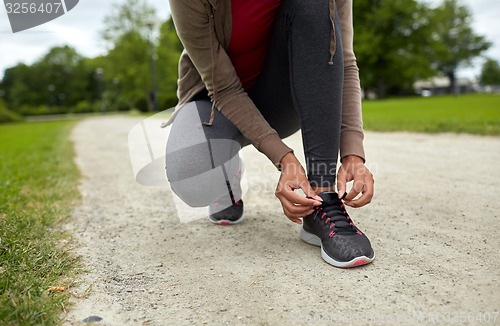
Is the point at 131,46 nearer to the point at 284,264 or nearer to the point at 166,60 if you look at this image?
the point at 166,60

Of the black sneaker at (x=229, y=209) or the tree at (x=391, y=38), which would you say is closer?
the black sneaker at (x=229, y=209)

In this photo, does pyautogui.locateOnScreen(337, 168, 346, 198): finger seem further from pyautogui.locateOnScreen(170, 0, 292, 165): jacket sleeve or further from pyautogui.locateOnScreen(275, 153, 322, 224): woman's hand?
pyautogui.locateOnScreen(170, 0, 292, 165): jacket sleeve

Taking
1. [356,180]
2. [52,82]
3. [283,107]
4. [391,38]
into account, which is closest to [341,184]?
[356,180]

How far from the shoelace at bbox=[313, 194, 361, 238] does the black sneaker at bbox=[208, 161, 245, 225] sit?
490 millimetres

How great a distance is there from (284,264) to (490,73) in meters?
72.6

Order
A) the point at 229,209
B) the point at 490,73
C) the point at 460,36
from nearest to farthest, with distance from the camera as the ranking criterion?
the point at 229,209, the point at 460,36, the point at 490,73

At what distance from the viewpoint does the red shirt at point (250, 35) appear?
4.50 ft

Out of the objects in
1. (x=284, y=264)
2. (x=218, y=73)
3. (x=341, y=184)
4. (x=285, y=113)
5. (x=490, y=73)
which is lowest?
(x=490, y=73)

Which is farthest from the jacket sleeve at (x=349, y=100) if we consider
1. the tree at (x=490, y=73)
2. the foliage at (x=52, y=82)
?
the tree at (x=490, y=73)

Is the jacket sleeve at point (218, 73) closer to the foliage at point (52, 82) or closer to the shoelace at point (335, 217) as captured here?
the shoelace at point (335, 217)

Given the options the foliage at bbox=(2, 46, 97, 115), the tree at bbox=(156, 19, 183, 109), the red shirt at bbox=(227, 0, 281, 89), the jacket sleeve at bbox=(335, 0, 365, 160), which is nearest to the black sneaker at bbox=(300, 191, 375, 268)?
the jacket sleeve at bbox=(335, 0, 365, 160)

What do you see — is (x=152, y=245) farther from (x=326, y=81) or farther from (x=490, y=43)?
(x=490, y=43)

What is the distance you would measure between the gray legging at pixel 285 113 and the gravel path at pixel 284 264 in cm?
26

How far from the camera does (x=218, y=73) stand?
4.40ft
